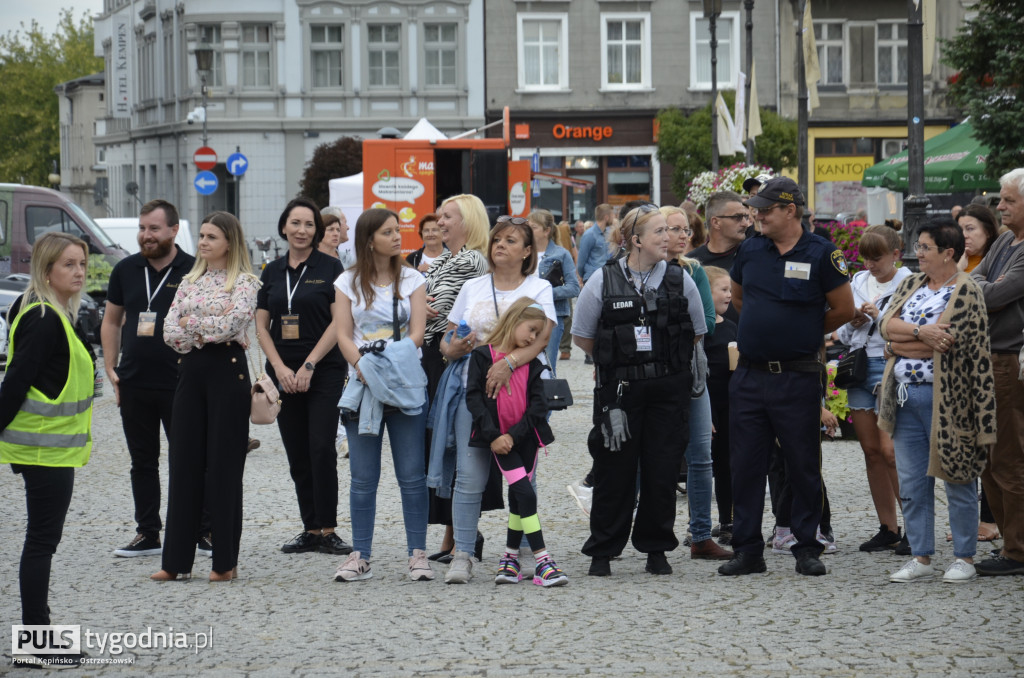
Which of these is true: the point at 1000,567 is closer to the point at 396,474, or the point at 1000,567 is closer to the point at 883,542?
the point at 883,542

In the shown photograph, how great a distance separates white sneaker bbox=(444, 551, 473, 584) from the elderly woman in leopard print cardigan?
7.30ft

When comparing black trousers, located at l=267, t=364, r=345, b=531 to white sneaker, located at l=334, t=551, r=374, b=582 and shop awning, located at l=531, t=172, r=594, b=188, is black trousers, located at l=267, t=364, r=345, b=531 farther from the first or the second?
shop awning, located at l=531, t=172, r=594, b=188

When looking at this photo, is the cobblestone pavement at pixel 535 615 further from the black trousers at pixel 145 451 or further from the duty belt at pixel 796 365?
the duty belt at pixel 796 365

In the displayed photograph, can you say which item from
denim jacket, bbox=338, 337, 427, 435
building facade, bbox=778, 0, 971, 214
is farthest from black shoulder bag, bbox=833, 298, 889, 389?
building facade, bbox=778, 0, 971, 214

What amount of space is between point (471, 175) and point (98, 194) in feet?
74.6

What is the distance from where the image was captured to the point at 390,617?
6586mm

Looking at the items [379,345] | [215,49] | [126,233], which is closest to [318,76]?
[215,49]

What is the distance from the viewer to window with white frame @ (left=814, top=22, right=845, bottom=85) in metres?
44.0

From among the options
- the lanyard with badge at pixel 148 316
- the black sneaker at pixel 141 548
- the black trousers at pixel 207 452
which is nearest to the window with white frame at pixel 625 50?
the lanyard with badge at pixel 148 316

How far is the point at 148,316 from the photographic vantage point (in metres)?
8.08

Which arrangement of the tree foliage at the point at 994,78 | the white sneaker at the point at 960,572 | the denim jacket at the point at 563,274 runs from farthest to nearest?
the tree foliage at the point at 994,78, the denim jacket at the point at 563,274, the white sneaker at the point at 960,572

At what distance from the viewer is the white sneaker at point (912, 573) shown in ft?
23.9

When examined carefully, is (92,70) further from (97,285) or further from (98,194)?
(97,285)

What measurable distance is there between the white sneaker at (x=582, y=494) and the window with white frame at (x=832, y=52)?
35.9m
